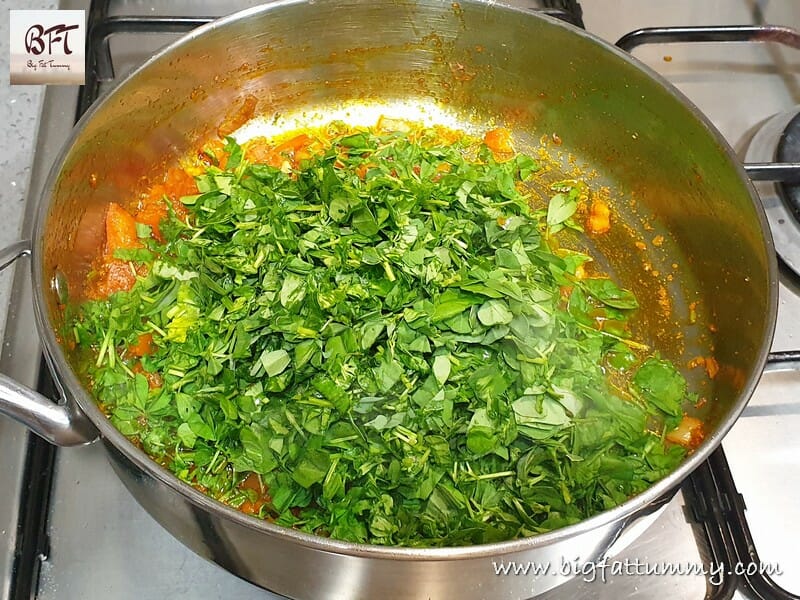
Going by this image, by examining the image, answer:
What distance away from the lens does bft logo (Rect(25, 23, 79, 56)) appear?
51.0 inches

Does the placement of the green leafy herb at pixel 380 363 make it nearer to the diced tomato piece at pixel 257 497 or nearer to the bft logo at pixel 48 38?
the diced tomato piece at pixel 257 497

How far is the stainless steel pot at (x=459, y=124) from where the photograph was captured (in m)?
0.82

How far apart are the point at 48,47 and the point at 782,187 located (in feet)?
4.51

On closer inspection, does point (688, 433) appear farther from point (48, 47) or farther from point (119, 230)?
point (48, 47)

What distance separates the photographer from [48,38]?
51.2 inches

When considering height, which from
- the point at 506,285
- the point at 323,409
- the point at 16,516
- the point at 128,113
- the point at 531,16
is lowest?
the point at 16,516

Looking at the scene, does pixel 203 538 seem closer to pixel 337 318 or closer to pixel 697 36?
pixel 337 318

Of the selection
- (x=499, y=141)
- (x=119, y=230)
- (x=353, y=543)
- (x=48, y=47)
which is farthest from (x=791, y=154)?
(x=48, y=47)

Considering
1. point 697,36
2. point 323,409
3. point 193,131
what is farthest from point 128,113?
point 697,36

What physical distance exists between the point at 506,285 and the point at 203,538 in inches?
23.0

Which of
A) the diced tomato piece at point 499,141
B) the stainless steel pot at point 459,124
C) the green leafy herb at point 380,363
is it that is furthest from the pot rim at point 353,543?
the diced tomato piece at point 499,141

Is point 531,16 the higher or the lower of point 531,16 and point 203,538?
the higher

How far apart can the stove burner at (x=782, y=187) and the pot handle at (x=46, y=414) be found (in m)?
1.13

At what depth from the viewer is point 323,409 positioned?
101 cm
